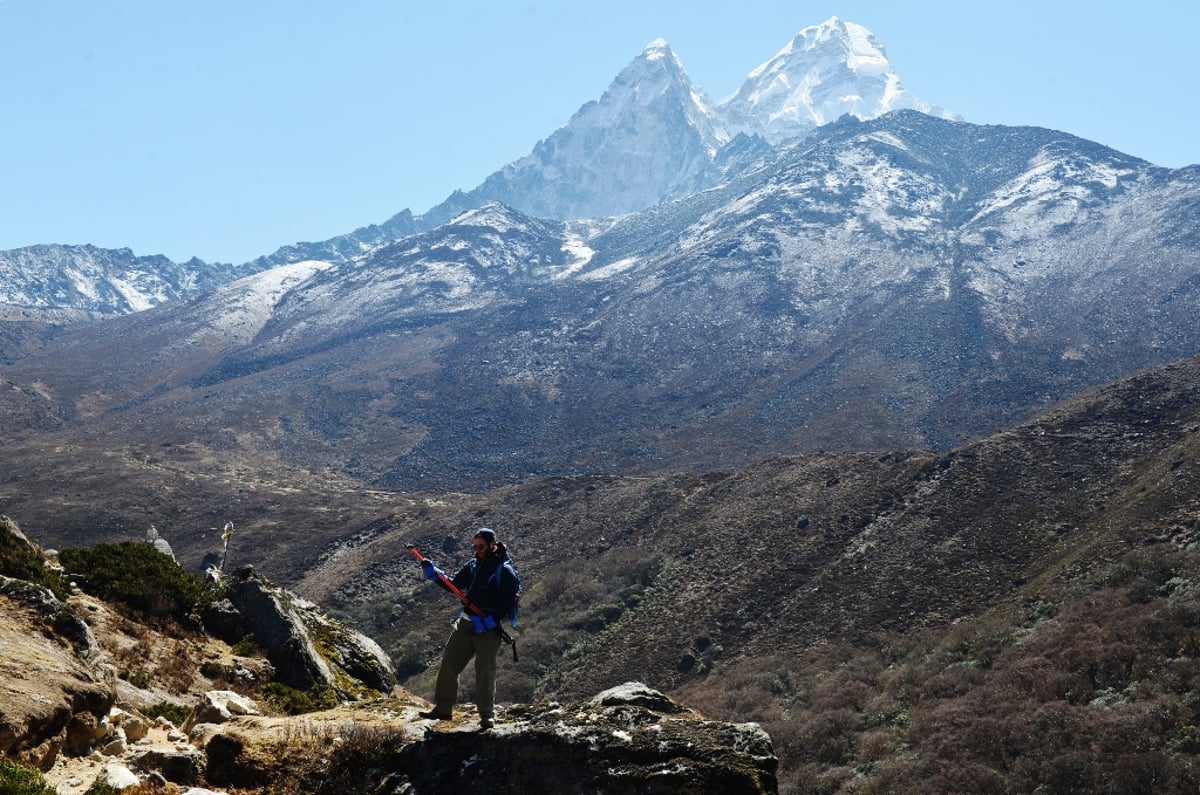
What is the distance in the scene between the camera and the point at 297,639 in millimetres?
15367

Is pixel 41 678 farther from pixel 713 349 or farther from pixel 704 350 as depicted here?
pixel 713 349

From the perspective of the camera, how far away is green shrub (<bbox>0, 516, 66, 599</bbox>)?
41.7 ft

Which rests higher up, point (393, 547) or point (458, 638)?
point (458, 638)

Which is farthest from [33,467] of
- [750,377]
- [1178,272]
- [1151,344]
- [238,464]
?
[1178,272]

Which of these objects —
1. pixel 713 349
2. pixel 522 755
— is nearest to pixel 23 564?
pixel 522 755

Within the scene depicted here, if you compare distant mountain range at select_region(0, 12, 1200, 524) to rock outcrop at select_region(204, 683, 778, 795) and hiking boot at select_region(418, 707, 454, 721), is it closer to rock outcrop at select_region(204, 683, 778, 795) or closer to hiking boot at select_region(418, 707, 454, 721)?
hiking boot at select_region(418, 707, 454, 721)

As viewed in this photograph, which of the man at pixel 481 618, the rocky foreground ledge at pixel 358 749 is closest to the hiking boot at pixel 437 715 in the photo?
the man at pixel 481 618

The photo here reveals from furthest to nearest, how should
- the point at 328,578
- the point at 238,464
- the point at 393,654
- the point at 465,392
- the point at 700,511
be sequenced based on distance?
the point at 465,392
the point at 238,464
the point at 328,578
the point at 700,511
the point at 393,654

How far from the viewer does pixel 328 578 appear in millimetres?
60781

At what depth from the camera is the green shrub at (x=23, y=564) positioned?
41.7 feet

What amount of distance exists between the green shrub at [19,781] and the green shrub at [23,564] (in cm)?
599

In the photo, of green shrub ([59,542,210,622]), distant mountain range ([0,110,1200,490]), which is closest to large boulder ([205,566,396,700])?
green shrub ([59,542,210,622])

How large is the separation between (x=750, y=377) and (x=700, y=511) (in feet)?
233

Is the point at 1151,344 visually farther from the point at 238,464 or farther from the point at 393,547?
the point at 238,464
